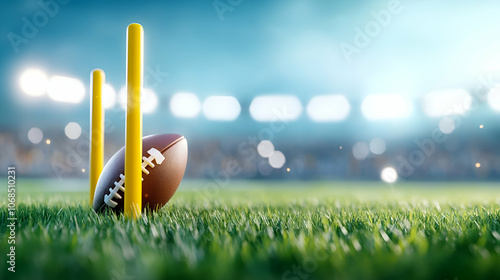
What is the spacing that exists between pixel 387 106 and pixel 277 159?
242 inches

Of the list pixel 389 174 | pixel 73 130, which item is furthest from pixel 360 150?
pixel 73 130

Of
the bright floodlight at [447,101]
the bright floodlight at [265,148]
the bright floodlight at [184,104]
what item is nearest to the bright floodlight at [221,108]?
the bright floodlight at [184,104]

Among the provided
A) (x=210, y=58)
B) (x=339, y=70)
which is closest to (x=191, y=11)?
(x=210, y=58)

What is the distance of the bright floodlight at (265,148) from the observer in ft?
61.2

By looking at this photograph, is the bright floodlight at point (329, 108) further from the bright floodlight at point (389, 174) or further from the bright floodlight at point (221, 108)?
the bright floodlight at point (221, 108)

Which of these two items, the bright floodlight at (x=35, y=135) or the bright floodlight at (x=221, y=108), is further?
the bright floodlight at (x=221, y=108)

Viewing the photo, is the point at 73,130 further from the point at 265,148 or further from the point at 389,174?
the point at 389,174

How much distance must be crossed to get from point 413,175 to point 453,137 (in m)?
2.81

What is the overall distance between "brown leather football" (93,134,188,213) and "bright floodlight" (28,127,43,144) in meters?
16.9

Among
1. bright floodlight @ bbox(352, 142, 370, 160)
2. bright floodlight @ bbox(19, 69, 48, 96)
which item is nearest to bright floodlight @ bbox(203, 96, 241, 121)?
bright floodlight @ bbox(352, 142, 370, 160)

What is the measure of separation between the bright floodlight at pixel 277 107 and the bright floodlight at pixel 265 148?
1426 mm

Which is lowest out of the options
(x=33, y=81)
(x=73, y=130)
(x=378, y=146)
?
(x=378, y=146)

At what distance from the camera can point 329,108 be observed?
17.3 metres

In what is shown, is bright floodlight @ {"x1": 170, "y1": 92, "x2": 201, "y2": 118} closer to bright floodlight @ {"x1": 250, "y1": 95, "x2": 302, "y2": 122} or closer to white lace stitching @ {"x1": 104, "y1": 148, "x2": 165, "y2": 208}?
bright floodlight @ {"x1": 250, "y1": 95, "x2": 302, "y2": 122}
